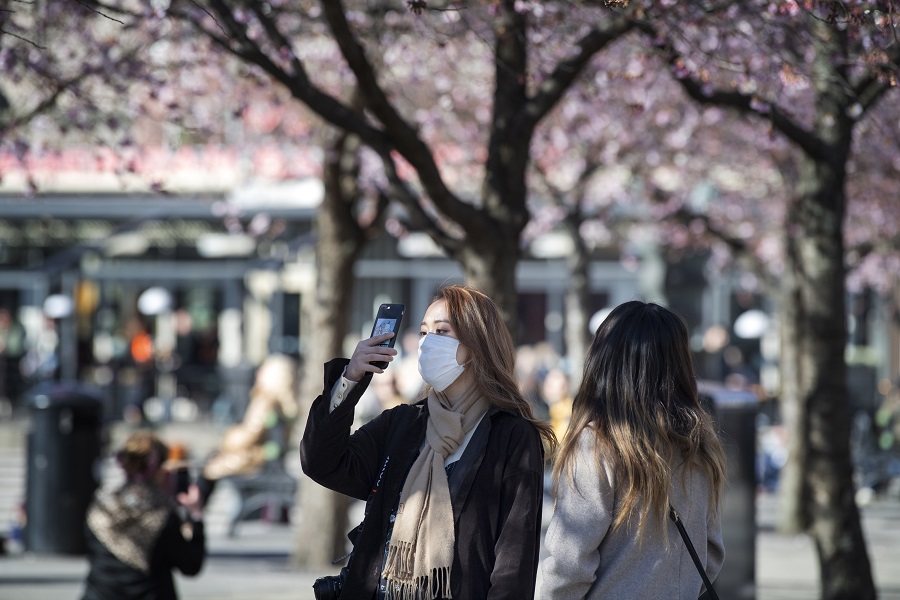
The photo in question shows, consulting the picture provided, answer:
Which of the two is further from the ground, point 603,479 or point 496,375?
point 496,375

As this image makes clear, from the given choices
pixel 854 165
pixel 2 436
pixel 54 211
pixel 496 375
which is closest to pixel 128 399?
pixel 2 436

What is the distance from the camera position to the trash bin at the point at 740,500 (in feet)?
21.8

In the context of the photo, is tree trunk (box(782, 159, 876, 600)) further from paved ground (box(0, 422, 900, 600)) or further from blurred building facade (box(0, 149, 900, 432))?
blurred building facade (box(0, 149, 900, 432))

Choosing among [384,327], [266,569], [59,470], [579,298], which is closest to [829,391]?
[266,569]

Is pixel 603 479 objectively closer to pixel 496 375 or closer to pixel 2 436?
pixel 496 375

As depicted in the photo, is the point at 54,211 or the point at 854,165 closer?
the point at 854,165

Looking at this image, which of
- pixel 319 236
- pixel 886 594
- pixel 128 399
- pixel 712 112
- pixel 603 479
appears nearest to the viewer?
pixel 603 479

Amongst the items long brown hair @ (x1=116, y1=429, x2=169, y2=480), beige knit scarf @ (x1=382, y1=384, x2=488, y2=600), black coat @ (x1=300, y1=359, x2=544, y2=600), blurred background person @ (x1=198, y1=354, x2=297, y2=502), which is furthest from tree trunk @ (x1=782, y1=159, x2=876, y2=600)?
blurred background person @ (x1=198, y1=354, x2=297, y2=502)

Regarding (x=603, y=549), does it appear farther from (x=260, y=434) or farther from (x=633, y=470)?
(x=260, y=434)

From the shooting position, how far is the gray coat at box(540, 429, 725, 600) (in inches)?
126

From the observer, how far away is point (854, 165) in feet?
40.7

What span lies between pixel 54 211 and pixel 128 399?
6519 millimetres

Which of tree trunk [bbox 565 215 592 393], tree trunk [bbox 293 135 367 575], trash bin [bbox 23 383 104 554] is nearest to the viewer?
tree trunk [bbox 293 135 367 575]

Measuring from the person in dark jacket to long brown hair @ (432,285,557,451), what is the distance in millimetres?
2120
